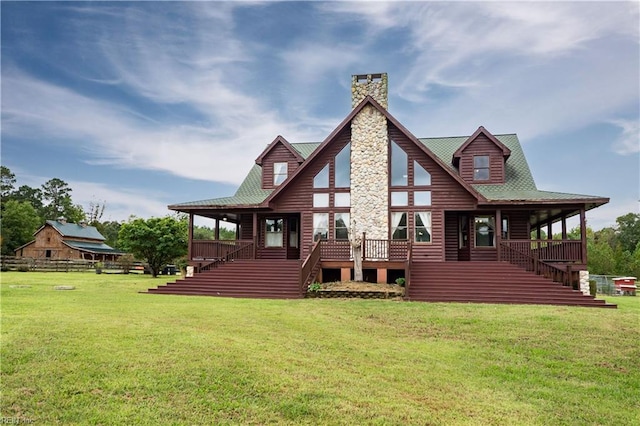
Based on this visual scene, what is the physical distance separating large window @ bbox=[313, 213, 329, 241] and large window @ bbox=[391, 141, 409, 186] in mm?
3521

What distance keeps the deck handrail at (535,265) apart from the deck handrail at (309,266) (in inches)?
300

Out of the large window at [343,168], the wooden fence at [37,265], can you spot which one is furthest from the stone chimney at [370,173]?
the wooden fence at [37,265]

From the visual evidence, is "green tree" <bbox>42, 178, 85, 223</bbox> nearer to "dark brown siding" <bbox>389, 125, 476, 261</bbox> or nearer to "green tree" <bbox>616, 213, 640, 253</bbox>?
"dark brown siding" <bbox>389, 125, 476, 261</bbox>

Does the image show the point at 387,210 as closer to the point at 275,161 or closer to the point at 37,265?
the point at 275,161

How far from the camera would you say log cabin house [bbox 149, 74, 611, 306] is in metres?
18.6

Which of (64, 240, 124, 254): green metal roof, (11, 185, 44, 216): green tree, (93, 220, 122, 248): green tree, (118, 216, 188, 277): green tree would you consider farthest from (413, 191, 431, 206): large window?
(11, 185, 44, 216): green tree

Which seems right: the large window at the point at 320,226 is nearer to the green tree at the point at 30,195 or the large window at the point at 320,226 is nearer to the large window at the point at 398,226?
the large window at the point at 398,226

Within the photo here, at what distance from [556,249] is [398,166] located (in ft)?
24.6

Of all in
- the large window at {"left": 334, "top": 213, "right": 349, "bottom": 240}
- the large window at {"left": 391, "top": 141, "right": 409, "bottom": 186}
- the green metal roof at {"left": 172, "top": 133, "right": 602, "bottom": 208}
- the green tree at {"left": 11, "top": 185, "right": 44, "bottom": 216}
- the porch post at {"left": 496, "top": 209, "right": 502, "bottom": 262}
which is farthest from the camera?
the green tree at {"left": 11, "top": 185, "right": 44, "bottom": 216}

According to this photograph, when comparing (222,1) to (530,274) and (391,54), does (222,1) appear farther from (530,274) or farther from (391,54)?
(530,274)

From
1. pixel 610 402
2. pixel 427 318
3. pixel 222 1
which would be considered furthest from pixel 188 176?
pixel 610 402

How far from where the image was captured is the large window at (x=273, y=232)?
23709 millimetres

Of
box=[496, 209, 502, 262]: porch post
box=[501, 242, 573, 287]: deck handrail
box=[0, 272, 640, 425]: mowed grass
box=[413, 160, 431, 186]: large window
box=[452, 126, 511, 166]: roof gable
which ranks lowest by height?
box=[0, 272, 640, 425]: mowed grass

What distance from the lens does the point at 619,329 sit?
10.2 m
